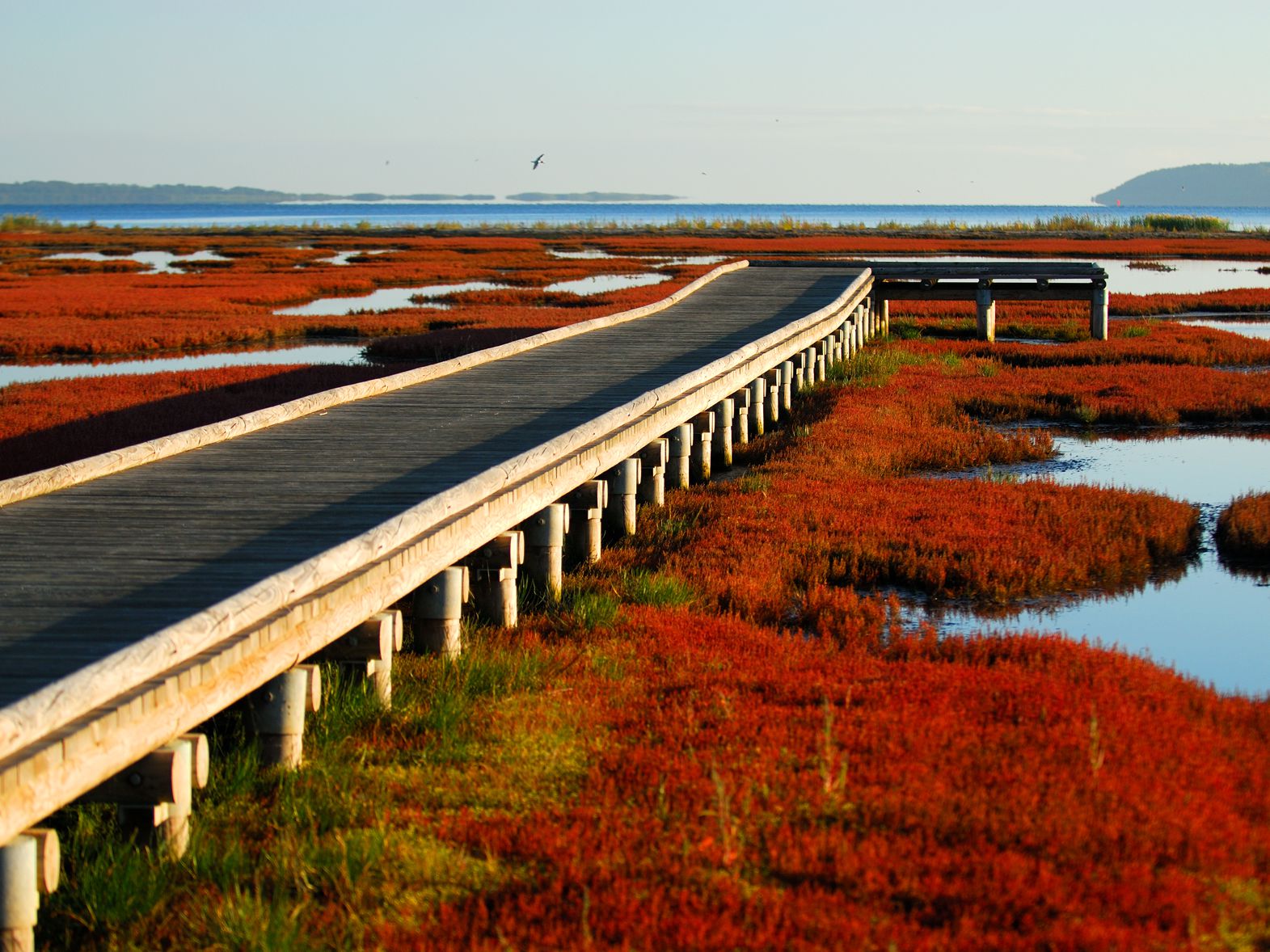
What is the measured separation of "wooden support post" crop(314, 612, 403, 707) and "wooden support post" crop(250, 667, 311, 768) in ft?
1.88

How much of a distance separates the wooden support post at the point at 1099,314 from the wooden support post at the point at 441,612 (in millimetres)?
21223

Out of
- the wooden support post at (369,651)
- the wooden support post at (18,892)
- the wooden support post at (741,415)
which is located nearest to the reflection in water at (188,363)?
the wooden support post at (741,415)

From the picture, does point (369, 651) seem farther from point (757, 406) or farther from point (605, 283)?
point (605, 283)

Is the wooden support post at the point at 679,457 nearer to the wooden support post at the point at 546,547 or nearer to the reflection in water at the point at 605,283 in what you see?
the wooden support post at the point at 546,547

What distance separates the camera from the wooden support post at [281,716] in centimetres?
577

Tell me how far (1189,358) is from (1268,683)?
16.1 m

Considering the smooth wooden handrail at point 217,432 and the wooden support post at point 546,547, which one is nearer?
the smooth wooden handrail at point 217,432

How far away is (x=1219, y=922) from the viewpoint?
14.5 ft

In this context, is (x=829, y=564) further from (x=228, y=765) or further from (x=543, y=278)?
(x=543, y=278)

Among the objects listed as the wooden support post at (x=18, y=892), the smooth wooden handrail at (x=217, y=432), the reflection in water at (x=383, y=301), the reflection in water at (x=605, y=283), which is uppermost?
the reflection in water at (x=605, y=283)

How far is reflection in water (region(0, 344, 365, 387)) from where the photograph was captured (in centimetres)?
2272

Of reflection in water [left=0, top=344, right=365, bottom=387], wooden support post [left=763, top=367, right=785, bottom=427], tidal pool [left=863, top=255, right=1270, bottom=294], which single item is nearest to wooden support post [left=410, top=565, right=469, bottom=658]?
wooden support post [left=763, top=367, right=785, bottom=427]

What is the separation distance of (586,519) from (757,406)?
24.4 feet

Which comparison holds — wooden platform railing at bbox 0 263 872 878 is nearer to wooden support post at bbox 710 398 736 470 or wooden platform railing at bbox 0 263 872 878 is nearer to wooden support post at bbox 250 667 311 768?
wooden support post at bbox 250 667 311 768
